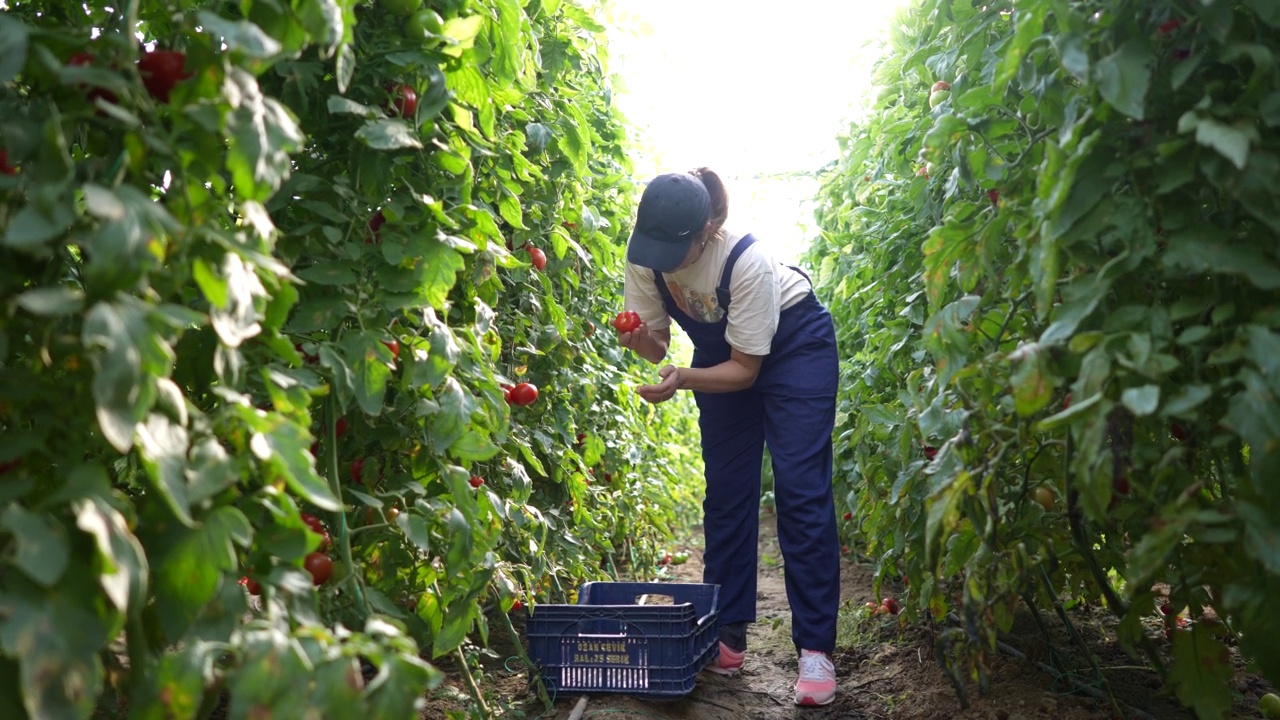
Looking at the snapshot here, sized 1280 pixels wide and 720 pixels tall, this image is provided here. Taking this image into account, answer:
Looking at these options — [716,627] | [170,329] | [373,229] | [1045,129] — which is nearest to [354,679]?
[170,329]

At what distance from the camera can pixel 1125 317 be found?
4.67 ft

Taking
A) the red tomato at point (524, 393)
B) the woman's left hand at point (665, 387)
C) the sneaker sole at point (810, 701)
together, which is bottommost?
the sneaker sole at point (810, 701)

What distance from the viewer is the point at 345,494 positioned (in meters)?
1.90

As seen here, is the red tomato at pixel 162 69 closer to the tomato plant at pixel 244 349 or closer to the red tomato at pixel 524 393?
the tomato plant at pixel 244 349

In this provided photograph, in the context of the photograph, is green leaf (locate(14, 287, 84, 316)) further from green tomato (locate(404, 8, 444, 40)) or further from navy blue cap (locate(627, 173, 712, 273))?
navy blue cap (locate(627, 173, 712, 273))

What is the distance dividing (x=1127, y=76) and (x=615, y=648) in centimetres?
191

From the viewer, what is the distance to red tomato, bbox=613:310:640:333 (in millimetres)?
3184

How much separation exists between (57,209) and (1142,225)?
1389mm

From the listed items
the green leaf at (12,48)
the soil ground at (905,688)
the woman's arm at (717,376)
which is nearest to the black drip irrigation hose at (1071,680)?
the soil ground at (905,688)

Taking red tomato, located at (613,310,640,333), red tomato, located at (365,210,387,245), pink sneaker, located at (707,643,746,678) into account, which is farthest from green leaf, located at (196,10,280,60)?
pink sneaker, located at (707,643,746,678)

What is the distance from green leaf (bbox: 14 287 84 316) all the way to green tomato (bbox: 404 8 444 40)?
0.88 m

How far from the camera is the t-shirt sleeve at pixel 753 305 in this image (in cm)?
298

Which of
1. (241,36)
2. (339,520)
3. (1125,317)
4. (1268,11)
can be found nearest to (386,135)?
(241,36)

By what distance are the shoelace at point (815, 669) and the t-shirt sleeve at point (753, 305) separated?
0.92 metres
